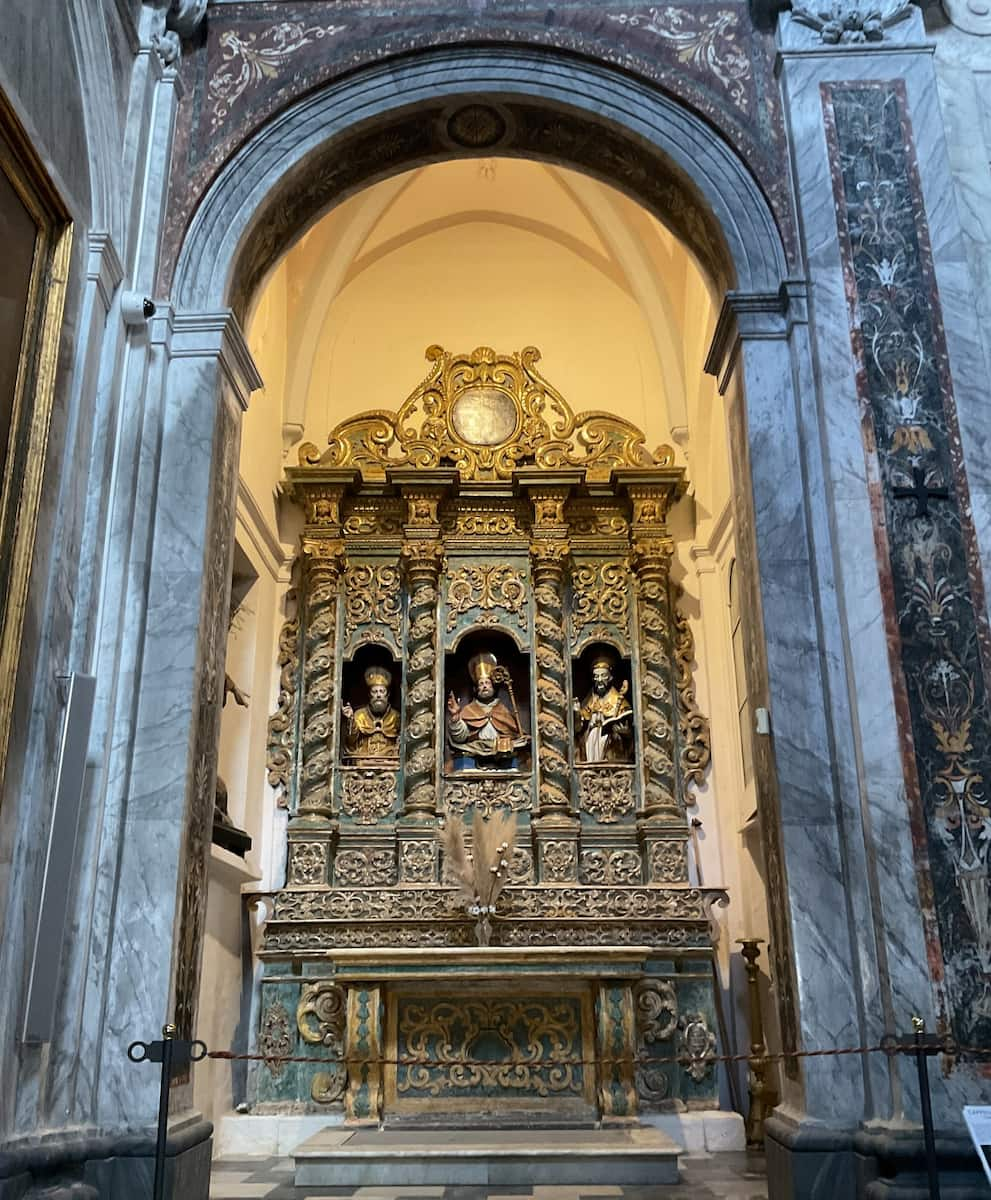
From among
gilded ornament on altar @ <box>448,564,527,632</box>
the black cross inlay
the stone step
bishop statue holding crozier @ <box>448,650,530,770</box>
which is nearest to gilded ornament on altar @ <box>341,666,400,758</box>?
bishop statue holding crozier @ <box>448,650,530,770</box>

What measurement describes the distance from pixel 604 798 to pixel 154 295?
5.23 metres

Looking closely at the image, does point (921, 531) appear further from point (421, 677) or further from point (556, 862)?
point (421, 677)

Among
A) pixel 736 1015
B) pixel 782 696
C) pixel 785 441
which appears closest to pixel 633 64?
pixel 785 441

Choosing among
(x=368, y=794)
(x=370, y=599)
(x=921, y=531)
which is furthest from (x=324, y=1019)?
(x=921, y=531)

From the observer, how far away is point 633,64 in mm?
6316

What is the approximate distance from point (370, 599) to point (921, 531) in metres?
5.40

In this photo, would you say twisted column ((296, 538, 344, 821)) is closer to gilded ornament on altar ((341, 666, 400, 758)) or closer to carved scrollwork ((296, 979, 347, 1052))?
gilded ornament on altar ((341, 666, 400, 758))

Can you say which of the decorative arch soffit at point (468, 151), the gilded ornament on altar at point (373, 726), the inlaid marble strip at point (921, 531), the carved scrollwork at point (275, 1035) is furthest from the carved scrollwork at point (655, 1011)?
the decorative arch soffit at point (468, 151)

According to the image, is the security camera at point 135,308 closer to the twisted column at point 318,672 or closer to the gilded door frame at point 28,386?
the gilded door frame at point 28,386

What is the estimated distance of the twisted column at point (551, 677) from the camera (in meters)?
9.26

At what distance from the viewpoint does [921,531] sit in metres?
5.30

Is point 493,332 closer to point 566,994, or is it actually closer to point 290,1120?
point 566,994

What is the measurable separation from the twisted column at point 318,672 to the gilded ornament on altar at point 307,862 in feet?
0.74

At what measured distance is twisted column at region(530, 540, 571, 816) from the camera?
9.26 metres
